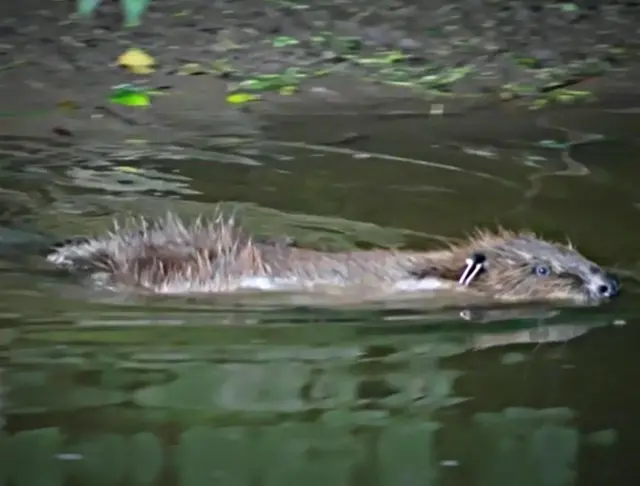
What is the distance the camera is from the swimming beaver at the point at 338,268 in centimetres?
505

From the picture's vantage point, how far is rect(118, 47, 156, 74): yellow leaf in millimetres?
9086

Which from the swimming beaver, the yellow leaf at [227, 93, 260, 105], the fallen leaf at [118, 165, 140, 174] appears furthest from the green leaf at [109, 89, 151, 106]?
the swimming beaver

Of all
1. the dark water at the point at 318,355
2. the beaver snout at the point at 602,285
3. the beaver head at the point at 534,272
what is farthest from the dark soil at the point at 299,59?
the beaver snout at the point at 602,285

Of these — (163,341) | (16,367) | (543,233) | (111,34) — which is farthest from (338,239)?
(111,34)

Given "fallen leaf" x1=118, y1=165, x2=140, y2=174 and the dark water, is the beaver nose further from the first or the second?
"fallen leaf" x1=118, y1=165, x2=140, y2=174

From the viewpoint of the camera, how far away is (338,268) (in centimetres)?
511

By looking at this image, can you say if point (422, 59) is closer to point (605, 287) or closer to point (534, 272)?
point (534, 272)

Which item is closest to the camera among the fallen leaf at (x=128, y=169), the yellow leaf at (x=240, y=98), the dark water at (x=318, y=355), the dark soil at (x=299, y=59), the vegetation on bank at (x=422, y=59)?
the dark water at (x=318, y=355)

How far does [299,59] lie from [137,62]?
1.24m

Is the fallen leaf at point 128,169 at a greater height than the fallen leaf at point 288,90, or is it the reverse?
the fallen leaf at point 128,169

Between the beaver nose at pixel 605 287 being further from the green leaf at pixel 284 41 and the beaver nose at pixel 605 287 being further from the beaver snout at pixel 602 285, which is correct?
the green leaf at pixel 284 41

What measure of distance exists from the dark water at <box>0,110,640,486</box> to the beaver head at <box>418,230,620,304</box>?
130mm

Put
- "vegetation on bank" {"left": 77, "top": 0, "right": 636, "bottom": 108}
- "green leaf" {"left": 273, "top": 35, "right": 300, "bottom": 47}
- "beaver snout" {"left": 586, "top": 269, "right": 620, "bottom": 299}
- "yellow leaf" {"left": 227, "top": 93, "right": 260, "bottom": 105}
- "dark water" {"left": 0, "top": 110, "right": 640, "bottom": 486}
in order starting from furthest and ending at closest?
1. "green leaf" {"left": 273, "top": 35, "right": 300, "bottom": 47}
2. "vegetation on bank" {"left": 77, "top": 0, "right": 636, "bottom": 108}
3. "yellow leaf" {"left": 227, "top": 93, "right": 260, "bottom": 105}
4. "beaver snout" {"left": 586, "top": 269, "right": 620, "bottom": 299}
5. "dark water" {"left": 0, "top": 110, "right": 640, "bottom": 486}

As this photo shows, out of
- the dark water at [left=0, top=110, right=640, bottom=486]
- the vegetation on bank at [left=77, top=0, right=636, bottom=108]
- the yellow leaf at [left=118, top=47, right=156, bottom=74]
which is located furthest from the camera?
the yellow leaf at [left=118, top=47, right=156, bottom=74]
